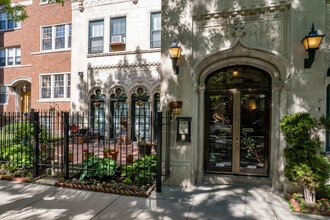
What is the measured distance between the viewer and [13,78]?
50.7 ft

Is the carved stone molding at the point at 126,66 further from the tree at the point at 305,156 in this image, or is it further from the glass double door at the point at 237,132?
the tree at the point at 305,156

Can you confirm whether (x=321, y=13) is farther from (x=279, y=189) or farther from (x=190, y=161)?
(x=190, y=161)

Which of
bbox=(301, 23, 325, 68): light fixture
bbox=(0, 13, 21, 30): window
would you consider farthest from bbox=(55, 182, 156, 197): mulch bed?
bbox=(0, 13, 21, 30): window

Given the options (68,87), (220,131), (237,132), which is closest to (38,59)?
(68,87)

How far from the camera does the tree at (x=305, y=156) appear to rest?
4.05 metres

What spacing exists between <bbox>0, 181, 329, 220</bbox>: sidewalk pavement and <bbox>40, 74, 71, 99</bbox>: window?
9.41m

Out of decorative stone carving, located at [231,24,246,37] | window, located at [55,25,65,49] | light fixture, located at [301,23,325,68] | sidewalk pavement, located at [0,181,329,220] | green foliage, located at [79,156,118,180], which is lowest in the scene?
Answer: sidewalk pavement, located at [0,181,329,220]

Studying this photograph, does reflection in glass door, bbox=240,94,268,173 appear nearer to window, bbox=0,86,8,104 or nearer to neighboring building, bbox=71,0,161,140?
neighboring building, bbox=71,0,161,140

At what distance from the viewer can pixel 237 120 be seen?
568 cm

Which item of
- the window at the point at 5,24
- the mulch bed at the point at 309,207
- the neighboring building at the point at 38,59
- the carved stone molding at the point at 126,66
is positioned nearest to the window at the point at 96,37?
the carved stone molding at the point at 126,66

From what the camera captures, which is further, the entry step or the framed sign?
the entry step

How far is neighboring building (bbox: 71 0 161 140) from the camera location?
37.7 ft

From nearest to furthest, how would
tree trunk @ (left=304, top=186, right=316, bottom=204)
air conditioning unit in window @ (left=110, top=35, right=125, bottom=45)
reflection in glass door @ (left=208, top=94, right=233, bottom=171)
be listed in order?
tree trunk @ (left=304, top=186, right=316, bottom=204) < reflection in glass door @ (left=208, top=94, right=233, bottom=171) < air conditioning unit in window @ (left=110, top=35, right=125, bottom=45)

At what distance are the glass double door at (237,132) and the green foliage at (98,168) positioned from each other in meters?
2.84
